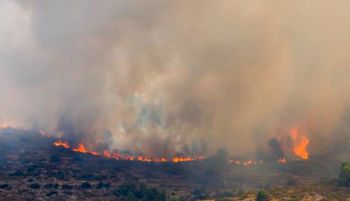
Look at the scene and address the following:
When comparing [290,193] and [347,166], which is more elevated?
[347,166]

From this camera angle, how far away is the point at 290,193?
18600 cm

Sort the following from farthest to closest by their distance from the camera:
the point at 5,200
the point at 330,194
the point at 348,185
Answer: the point at 5,200, the point at 348,185, the point at 330,194

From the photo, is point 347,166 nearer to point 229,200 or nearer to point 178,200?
point 229,200

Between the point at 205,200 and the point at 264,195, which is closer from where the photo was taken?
the point at 264,195

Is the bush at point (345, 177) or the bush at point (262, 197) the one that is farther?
the bush at point (345, 177)

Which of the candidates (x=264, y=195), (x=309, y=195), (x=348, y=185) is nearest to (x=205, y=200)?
(x=264, y=195)

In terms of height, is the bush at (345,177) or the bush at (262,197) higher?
the bush at (345,177)

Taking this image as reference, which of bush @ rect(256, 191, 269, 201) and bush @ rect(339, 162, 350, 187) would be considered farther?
bush @ rect(339, 162, 350, 187)

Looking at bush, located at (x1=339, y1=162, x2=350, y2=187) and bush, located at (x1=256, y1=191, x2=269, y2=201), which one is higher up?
bush, located at (x1=339, y1=162, x2=350, y2=187)

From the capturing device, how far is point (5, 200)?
19988cm

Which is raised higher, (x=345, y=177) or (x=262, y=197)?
(x=345, y=177)

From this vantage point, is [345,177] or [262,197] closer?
[262,197]

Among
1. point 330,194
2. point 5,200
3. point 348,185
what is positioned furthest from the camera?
point 5,200

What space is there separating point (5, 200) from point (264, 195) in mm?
116684
